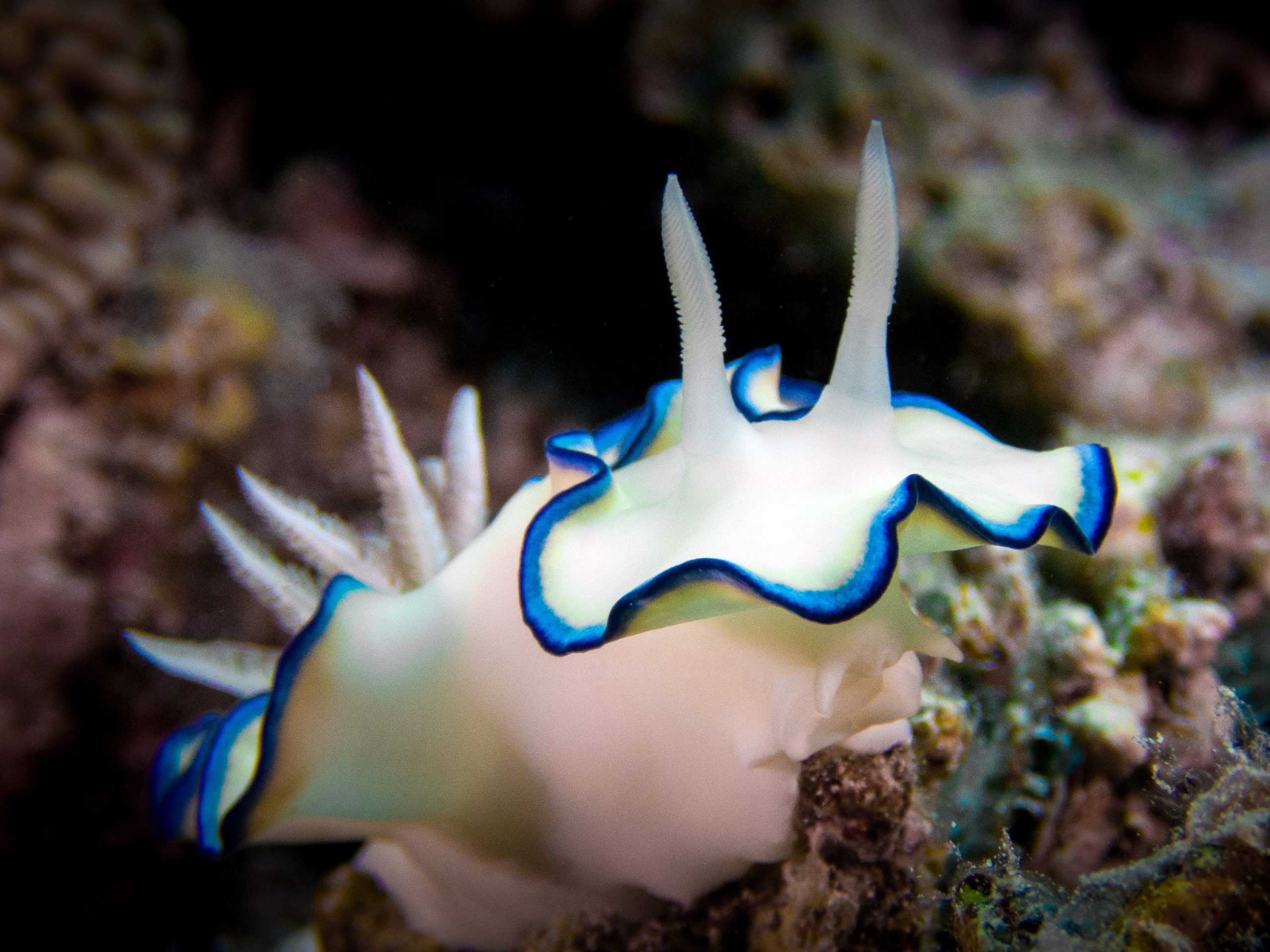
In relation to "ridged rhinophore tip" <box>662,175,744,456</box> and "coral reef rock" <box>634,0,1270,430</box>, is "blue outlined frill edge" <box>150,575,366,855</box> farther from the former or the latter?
"coral reef rock" <box>634,0,1270,430</box>

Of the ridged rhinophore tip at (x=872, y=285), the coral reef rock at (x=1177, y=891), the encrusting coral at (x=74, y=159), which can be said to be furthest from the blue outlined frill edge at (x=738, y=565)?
the encrusting coral at (x=74, y=159)

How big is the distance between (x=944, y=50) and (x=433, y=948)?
144 inches

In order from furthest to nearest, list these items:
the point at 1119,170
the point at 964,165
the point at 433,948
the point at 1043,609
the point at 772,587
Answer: the point at 1119,170 → the point at 964,165 → the point at 1043,609 → the point at 433,948 → the point at 772,587

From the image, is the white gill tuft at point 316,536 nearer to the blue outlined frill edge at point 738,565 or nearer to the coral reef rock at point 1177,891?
the blue outlined frill edge at point 738,565

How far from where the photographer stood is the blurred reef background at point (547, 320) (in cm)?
189

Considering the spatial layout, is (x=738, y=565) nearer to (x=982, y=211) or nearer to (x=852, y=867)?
(x=852, y=867)

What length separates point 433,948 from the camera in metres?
1.78

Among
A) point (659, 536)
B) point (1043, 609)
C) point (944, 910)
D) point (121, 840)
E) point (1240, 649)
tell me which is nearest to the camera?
point (659, 536)

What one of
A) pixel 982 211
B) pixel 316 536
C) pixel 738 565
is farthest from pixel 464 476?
pixel 982 211

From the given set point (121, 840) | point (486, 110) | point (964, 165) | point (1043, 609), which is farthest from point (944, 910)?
point (486, 110)

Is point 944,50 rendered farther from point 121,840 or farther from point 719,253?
point 121,840

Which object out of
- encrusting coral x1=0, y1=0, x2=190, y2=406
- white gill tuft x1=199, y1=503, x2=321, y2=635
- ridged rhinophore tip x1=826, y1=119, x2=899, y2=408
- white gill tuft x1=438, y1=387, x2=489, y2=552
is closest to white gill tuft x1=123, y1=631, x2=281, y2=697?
white gill tuft x1=199, y1=503, x2=321, y2=635

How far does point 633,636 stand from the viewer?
4.13 ft

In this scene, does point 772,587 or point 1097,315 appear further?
point 1097,315
